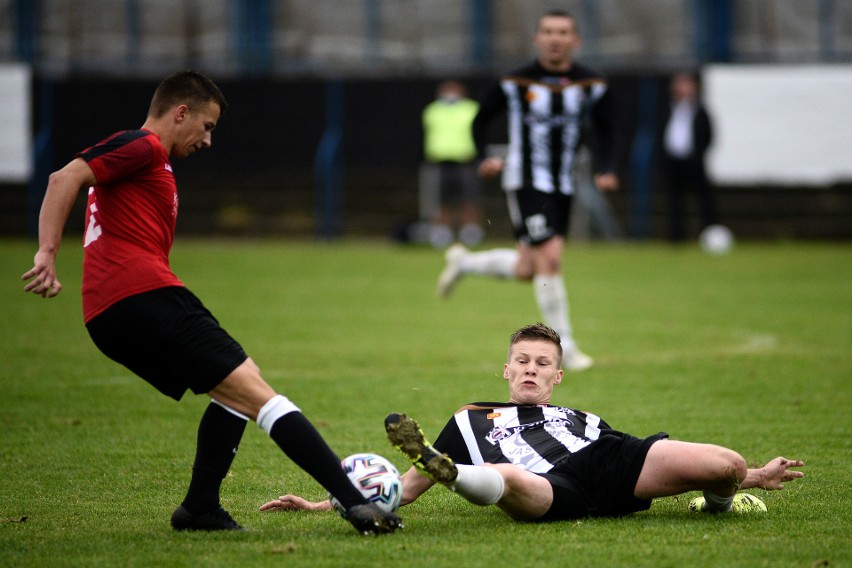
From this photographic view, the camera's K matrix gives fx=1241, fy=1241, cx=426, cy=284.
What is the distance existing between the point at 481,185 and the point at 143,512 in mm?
18711

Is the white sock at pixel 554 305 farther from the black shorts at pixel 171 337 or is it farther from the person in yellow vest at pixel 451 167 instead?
the person in yellow vest at pixel 451 167

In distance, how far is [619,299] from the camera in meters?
14.4

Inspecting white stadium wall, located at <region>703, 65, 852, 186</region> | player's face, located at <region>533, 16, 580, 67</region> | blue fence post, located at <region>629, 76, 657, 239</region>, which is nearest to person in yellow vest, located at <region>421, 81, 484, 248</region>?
blue fence post, located at <region>629, 76, 657, 239</region>

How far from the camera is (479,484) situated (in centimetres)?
449

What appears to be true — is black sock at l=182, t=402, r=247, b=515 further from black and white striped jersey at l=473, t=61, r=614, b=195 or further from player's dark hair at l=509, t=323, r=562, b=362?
black and white striped jersey at l=473, t=61, r=614, b=195

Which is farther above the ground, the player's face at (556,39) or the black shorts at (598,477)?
the player's face at (556,39)

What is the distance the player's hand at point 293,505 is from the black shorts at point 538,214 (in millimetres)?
4748

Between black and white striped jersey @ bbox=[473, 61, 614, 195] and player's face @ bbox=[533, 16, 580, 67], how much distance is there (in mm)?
137

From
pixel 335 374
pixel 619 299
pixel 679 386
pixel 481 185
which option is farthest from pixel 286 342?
pixel 481 185

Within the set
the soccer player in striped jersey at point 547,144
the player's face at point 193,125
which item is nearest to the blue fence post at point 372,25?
the soccer player in striped jersey at point 547,144

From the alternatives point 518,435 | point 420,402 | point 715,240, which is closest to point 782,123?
A: point 715,240

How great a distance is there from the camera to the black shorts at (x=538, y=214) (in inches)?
373

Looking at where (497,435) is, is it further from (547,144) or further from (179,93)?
(547,144)

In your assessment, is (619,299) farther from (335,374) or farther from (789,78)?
(789,78)
